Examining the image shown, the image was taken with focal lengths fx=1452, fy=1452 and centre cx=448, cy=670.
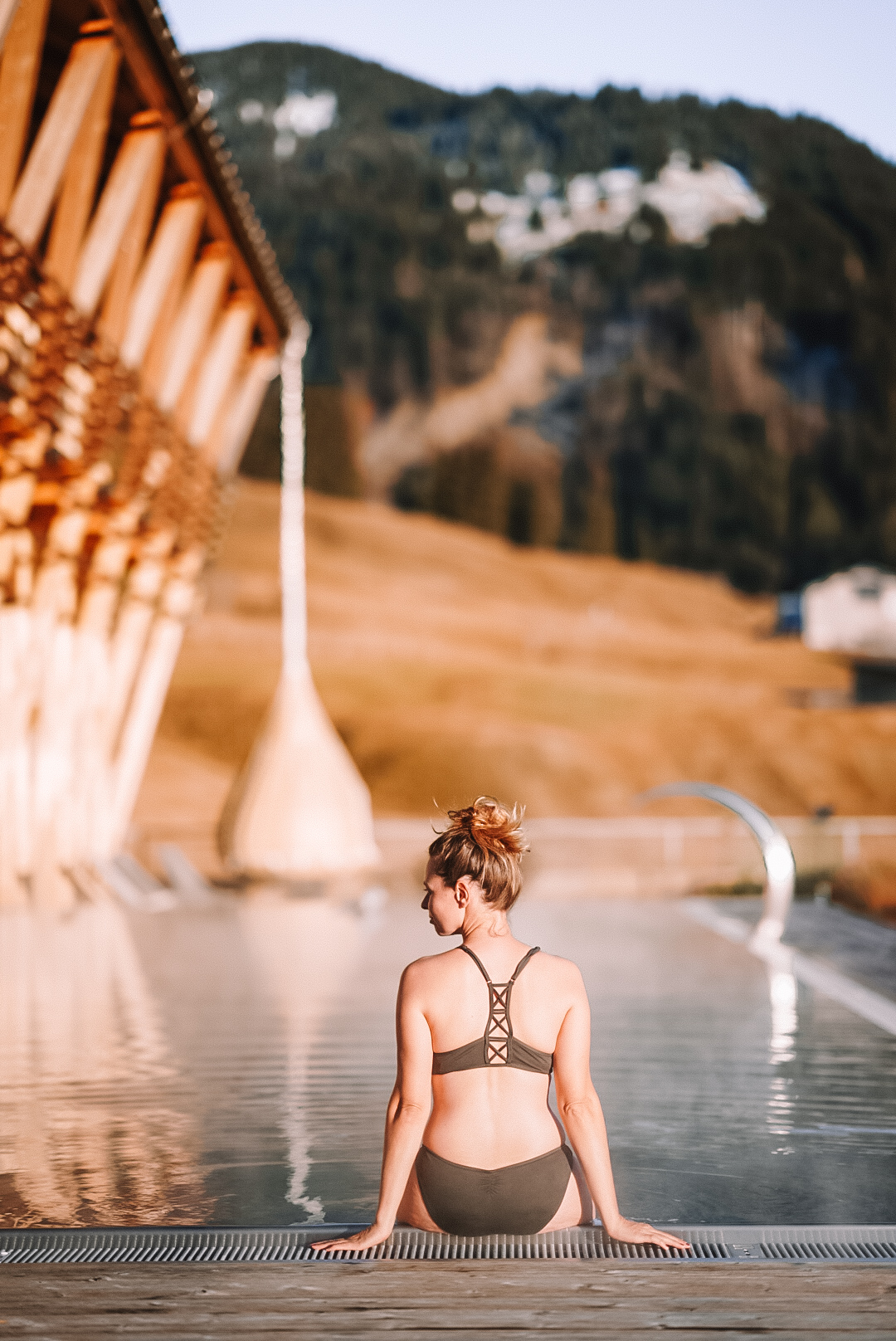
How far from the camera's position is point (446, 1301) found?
2701mm

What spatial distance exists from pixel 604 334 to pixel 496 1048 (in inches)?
3748

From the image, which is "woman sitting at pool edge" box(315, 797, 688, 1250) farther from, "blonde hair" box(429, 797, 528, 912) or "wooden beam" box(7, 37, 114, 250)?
"wooden beam" box(7, 37, 114, 250)

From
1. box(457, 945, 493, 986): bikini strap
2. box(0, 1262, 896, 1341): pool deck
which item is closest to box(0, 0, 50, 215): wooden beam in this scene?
box(457, 945, 493, 986): bikini strap

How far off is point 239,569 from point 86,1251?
63649 mm

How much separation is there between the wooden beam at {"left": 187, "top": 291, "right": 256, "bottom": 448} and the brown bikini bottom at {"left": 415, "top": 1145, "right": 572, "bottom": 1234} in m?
12.2

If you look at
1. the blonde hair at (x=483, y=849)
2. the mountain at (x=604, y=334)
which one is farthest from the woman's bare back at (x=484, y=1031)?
the mountain at (x=604, y=334)

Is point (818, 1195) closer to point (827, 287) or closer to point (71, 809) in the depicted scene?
point (71, 809)

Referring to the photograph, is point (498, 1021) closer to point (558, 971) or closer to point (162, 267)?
point (558, 971)

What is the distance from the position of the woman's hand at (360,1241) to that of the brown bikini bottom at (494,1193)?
128 millimetres

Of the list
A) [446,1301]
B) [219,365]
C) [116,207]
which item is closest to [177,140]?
[116,207]

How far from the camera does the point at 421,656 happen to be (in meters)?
58.7

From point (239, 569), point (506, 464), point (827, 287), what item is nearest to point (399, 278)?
point (506, 464)

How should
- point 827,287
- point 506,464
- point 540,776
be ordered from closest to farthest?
point 540,776 < point 506,464 < point 827,287

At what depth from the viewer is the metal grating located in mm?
2965
